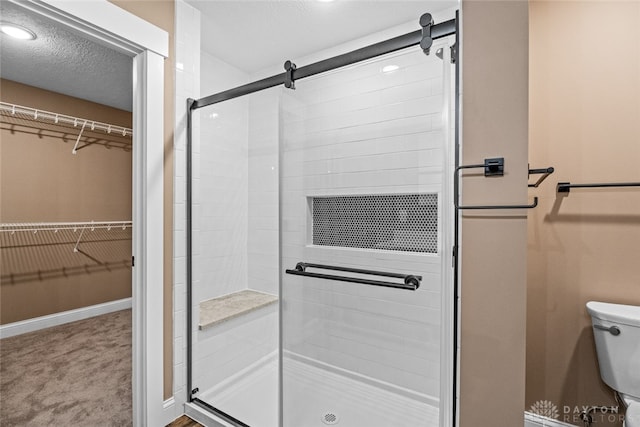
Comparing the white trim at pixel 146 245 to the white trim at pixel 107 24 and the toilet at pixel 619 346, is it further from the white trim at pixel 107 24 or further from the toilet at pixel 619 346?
the toilet at pixel 619 346

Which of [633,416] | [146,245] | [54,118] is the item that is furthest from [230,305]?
[54,118]

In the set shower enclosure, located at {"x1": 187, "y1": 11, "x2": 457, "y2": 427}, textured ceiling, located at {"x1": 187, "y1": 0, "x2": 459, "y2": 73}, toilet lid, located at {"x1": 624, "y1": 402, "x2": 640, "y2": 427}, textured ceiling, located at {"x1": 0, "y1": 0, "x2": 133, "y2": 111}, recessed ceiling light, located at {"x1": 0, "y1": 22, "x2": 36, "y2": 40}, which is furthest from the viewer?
textured ceiling, located at {"x1": 0, "y1": 0, "x2": 133, "y2": 111}

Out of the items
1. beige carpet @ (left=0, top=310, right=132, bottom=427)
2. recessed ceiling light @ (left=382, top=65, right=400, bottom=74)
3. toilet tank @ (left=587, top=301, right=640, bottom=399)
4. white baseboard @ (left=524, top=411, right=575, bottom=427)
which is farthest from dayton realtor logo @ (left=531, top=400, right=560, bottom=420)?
beige carpet @ (left=0, top=310, right=132, bottom=427)

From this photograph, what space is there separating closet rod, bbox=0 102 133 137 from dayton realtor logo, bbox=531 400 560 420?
4615 millimetres

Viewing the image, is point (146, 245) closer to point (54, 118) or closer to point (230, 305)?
point (230, 305)

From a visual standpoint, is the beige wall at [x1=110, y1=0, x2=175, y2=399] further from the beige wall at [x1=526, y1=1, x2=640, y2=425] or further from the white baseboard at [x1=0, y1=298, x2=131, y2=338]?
the white baseboard at [x1=0, y1=298, x2=131, y2=338]

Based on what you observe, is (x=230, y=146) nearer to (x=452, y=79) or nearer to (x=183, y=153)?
(x=183, y=153)

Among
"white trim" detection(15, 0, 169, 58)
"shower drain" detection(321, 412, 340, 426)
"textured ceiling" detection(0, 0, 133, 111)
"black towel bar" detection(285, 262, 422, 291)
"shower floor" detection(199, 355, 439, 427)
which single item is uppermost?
"textured ceiling" detection(0, 0, 133, 111)

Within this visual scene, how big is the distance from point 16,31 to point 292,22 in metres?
1.96

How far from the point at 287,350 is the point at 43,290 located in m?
3.22

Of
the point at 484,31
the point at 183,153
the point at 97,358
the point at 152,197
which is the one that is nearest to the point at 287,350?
the point at 152,197

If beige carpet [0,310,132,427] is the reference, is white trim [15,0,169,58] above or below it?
above

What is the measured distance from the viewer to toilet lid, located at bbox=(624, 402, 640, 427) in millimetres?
1141

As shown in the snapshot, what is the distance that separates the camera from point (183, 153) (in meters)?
1.91
